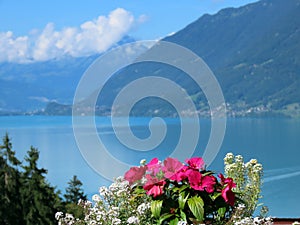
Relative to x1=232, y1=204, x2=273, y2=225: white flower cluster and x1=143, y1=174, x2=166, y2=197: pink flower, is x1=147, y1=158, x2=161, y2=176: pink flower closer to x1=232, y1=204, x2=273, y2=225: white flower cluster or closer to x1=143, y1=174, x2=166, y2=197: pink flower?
x1=143, y1=174, x2=166, y2=197: pink flower

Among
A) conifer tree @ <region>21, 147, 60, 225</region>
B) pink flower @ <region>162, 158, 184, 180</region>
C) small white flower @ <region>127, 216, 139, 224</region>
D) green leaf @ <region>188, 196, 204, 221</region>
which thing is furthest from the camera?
conifer tree @ <region>21, 147, 60, 225</region>

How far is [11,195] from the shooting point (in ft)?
46.8

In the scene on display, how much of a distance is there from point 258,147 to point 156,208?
69.6 m

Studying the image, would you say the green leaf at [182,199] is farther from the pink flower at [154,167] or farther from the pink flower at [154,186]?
the pink flower at [154,167]

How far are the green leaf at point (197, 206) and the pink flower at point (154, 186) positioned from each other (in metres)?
0.15

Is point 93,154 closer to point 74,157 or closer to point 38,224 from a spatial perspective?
point 38,224

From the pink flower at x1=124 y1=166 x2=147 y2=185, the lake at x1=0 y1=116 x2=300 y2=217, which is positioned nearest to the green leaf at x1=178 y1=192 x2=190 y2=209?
the pink flower at x1=124 y1=166 x2=147 y2=185

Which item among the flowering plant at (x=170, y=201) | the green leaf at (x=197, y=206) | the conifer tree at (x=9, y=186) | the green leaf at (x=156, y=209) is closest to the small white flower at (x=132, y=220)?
the flowering plant at (x=170, y=201)

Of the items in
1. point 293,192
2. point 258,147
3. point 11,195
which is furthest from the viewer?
point 258,147

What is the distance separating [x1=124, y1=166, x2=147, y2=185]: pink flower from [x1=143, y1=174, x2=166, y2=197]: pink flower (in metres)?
0.18

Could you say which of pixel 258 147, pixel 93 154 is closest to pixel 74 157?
pixel 258 147

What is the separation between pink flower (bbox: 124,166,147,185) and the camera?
2803mm

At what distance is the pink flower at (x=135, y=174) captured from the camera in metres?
2.80

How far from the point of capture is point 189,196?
2508mm
